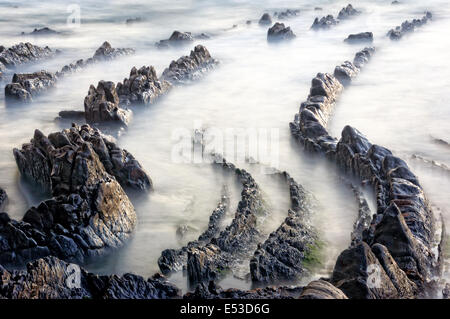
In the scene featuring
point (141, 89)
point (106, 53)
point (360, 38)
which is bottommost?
point (141, 89)

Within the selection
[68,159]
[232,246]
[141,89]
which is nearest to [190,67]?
[141,89]

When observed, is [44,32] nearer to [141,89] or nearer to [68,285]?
[141,89]

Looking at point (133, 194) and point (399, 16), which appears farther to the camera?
point (399, 16)

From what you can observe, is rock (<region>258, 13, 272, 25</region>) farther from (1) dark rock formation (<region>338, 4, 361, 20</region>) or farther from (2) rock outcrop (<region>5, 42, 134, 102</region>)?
(2) rock outcrop (<region>5, 42, 134, 102</region>)

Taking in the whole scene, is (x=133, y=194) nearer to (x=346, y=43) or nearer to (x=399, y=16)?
(x=346, y=43)
